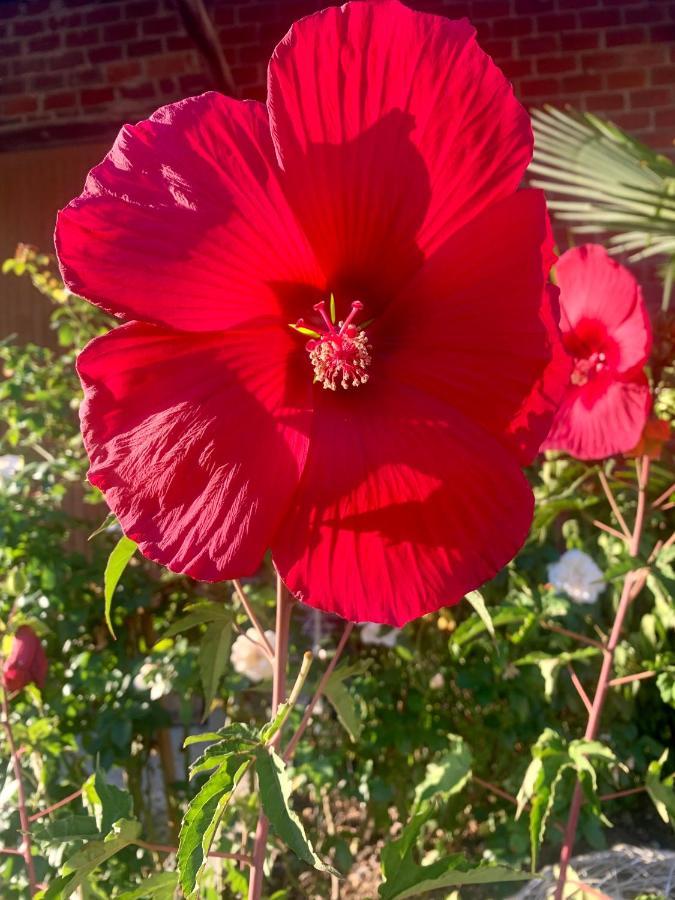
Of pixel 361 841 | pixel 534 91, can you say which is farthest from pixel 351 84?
pixel 534 91

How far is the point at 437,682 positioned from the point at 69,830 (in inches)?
50.3

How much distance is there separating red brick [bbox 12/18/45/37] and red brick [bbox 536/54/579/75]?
198cm

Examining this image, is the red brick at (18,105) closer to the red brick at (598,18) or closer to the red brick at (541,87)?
the red brick at (541,87)

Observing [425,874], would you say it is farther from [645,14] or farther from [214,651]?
[645,14]

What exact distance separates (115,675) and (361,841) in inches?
37.0

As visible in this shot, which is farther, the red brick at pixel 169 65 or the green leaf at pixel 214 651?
the red brick at pixel 169 65

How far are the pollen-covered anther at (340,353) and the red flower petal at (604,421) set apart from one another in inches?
13.8

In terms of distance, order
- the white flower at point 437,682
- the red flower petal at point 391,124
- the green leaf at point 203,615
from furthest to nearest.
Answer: the white flower at point 437,682 → the green leaf at point 203,615 → the red flower petal at point 391,124

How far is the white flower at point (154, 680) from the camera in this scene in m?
1.71

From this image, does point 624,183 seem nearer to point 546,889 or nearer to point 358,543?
point 546,889

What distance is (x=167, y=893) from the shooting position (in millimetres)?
839

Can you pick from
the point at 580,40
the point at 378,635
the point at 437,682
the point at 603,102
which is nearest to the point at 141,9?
the point at 580,40

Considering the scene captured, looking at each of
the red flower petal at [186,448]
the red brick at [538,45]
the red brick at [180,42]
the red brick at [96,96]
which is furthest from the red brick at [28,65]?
the red flower petal at [186,448]

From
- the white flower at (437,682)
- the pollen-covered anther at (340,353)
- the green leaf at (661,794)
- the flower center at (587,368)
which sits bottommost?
the white flower at (437,682)
